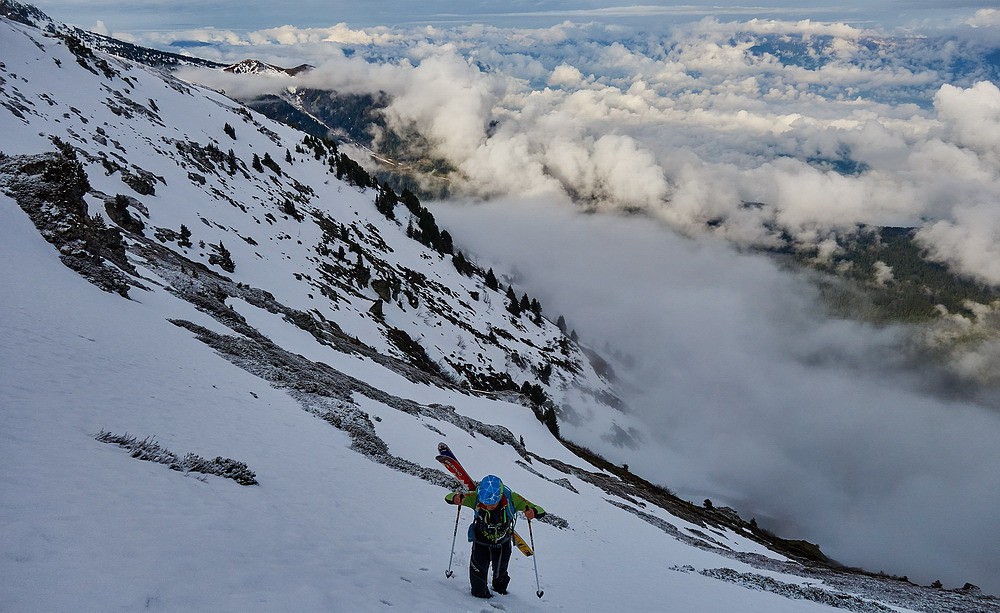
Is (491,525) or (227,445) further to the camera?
(227,445)

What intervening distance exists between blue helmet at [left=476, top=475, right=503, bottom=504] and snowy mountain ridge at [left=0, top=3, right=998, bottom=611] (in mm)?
1694

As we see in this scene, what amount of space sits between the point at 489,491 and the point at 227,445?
7207 mm

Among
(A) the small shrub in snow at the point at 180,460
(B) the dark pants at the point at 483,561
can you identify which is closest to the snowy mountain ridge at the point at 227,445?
(A) the small shrub in snow at the point at 180,460

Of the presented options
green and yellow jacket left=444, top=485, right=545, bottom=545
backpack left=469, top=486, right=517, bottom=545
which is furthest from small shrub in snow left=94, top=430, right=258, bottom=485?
backpack left=469, top=486, right=517, bottom=545

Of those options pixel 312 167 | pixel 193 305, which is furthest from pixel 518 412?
pixel 312 167

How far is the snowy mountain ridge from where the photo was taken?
5.73 meters

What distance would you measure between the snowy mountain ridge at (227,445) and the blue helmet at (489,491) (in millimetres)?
1694

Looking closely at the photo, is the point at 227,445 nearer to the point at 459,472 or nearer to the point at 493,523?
the point at 459,472

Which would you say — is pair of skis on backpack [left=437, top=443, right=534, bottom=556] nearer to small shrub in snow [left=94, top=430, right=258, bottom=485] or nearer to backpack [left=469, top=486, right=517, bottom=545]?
backpack [left=469, top=486, right=517, bottom=545]

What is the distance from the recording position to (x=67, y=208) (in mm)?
20250

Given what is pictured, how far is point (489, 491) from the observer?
8234 mm

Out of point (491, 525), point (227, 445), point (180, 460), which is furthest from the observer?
point (227, 445)

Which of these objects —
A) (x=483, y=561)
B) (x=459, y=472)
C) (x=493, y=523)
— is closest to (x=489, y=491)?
(x=493, y=523)

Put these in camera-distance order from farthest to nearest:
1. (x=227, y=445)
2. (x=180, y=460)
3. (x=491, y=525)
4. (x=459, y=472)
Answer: (x=227, y=445) → (x=459, y=472) → (x=180, y=460) → (x=491, y=525)
